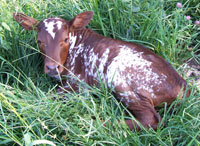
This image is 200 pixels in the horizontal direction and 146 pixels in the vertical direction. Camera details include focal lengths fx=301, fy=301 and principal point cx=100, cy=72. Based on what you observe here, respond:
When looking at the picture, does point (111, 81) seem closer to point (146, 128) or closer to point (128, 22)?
point (146, 128)

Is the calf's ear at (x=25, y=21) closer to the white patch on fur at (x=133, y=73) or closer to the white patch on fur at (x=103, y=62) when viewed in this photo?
the white patch on fur at (x=103, y=62)

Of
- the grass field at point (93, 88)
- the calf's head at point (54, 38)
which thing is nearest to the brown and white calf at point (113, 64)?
the calf's head at point (54, 38)

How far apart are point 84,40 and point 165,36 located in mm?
1072

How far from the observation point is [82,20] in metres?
3.60

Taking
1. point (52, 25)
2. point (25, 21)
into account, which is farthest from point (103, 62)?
point (25, 21)

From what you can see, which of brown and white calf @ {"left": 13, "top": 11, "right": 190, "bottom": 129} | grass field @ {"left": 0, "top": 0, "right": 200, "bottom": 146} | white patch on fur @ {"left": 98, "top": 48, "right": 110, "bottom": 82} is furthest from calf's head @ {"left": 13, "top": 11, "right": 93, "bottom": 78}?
white patch on fur @ {"left": 98, "top": 48, "right": 110, "bottom": 82}

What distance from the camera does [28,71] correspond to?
12.5 ft

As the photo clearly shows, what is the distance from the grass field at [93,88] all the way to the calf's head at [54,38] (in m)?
0.18

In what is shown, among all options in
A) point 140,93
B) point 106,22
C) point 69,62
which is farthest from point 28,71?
point 140,93

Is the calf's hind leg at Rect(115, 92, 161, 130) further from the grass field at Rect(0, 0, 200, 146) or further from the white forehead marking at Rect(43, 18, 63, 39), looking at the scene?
the white forehead marking at Rect(43, 18, 63, 39)

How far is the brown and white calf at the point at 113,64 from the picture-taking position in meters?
3.10

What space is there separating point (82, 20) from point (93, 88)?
0.85m

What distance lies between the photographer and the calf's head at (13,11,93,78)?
3350 mm

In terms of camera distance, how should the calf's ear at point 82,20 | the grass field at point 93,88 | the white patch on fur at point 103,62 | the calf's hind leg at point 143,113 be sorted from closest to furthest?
1. the grass field at point 93,88
2. the calf's hind leg at point 143,113
3. the white patch on fur at point 103,62
4. the calf's ear at point 82,20
